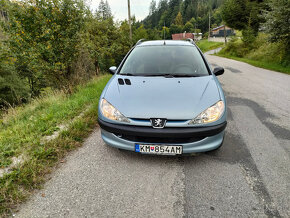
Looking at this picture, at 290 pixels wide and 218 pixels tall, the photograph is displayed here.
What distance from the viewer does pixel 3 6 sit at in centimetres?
560

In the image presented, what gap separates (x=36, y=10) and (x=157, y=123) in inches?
238

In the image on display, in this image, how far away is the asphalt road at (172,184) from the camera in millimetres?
1719

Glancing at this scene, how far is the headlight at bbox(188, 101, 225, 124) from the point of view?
2102mm

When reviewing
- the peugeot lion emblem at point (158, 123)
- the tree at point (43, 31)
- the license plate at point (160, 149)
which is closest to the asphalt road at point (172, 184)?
the license plate at point (160, 149)

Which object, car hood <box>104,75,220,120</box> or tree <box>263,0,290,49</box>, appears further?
tree <box>263,0,290,49</box>

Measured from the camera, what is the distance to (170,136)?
204 cm

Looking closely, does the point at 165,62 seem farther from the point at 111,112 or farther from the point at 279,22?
the point at 279,22

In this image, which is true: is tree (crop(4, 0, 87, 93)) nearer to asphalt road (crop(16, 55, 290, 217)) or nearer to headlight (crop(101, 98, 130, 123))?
headlight (crop(101, 98, 130, 123))

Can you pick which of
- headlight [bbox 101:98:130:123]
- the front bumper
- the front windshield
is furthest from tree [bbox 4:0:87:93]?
the front bumper

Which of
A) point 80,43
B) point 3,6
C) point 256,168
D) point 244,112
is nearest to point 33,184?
point 256,168

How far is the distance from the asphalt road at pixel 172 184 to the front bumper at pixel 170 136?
1.04 ft

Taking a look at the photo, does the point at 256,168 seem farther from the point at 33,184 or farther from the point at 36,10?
the point at 36,10

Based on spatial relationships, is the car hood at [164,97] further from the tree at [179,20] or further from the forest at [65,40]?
the tree at [179,20]

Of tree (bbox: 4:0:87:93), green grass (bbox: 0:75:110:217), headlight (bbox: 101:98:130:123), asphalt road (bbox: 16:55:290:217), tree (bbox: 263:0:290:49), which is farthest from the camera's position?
tree (bbox: 263:0:290:49)
